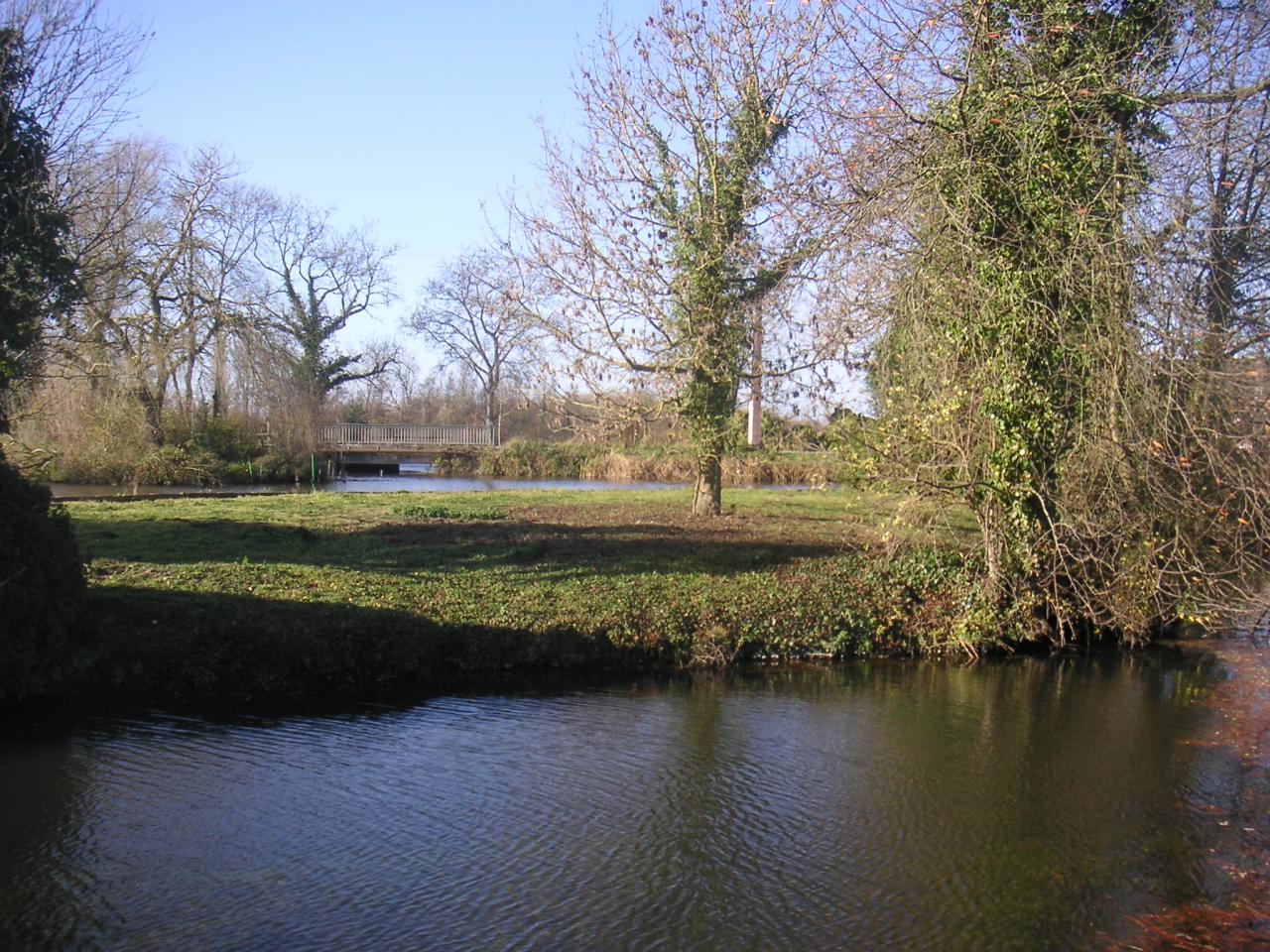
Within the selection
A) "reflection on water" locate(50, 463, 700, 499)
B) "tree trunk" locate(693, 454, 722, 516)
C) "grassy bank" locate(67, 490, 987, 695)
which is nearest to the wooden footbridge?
"reflection on water" locate(50, 463, 700, 499)

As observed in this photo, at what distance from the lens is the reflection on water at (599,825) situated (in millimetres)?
5809

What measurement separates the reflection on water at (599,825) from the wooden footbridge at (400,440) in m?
33.8

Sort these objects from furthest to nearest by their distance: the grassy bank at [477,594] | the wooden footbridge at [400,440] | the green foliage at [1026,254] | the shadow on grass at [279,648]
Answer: the wooden footbridge at [400,440] < the green foliage at [1026,254] < the grassy bank at [477,594] < the shadow on grass at [279,648]

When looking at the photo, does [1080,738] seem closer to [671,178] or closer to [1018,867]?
[1018,867]

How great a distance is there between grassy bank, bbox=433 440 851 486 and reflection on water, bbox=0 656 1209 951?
19222 millimetres

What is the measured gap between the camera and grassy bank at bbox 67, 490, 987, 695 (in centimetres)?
1028

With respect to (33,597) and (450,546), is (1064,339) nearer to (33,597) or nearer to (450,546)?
(450,546)

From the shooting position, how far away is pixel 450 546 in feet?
48.3

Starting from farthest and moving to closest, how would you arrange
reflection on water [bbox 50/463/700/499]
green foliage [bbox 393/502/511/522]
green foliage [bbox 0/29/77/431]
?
reflection on water [bbox 50/463/700/499], green foliage [bbox 393/502/511/522], green foliage [bbox 0/29/77/431]

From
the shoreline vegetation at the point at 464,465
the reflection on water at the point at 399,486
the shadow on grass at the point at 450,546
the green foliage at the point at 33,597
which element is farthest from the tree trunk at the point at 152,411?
the green foliage at the point at 33,597

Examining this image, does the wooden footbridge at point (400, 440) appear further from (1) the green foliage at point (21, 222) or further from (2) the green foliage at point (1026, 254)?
Result: (2) the green foliage at point (1026, 254)

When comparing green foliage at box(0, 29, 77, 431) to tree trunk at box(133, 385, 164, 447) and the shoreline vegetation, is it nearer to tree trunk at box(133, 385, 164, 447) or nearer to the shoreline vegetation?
the shoreline vegetation

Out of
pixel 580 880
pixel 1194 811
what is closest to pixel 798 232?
pixel 1194 811

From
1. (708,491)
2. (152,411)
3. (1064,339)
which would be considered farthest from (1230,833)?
(152,411)
